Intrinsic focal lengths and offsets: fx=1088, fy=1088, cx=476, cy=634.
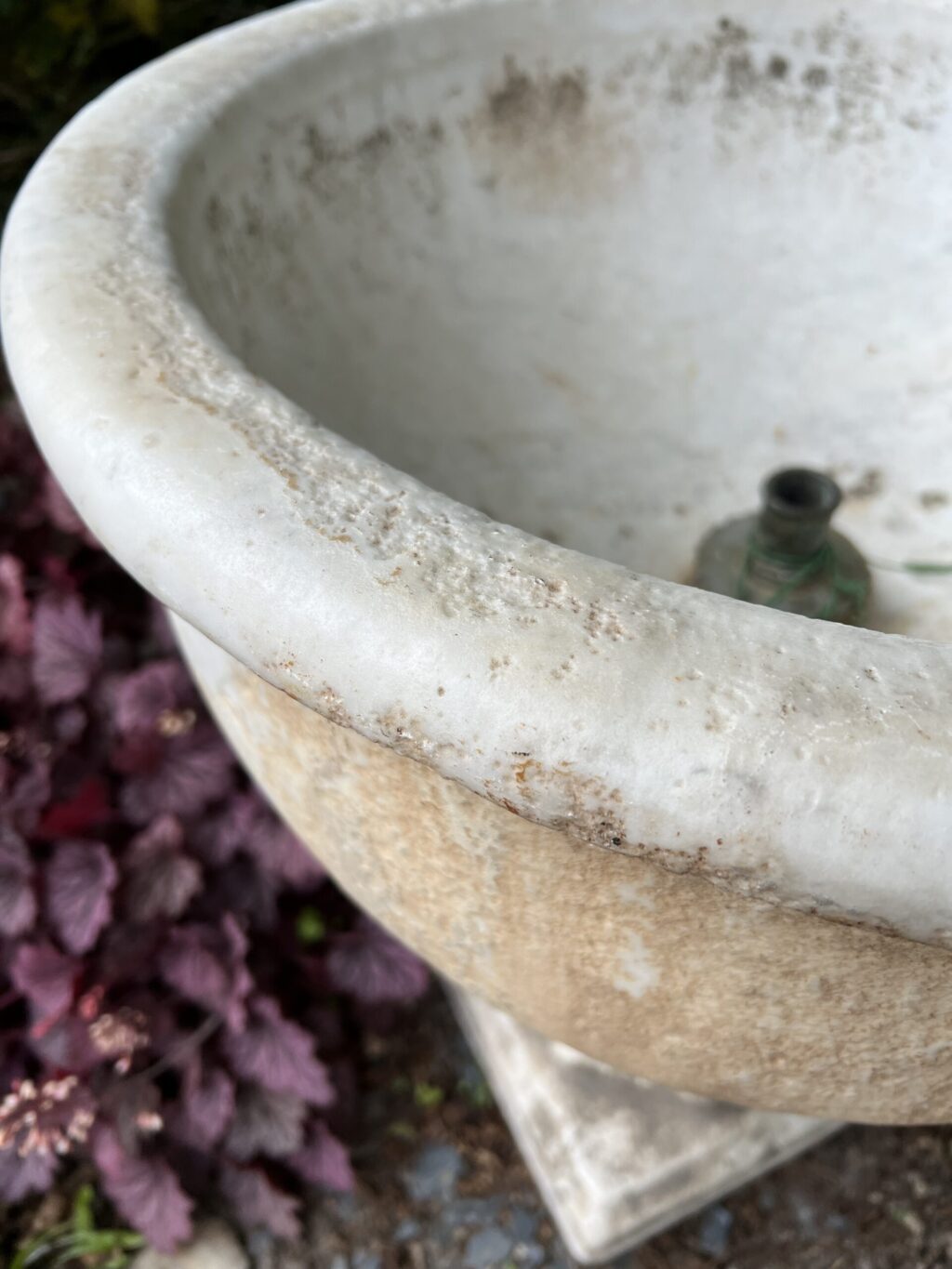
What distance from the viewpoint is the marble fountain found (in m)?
0.47

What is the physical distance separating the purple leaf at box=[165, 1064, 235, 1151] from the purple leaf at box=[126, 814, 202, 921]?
188 mm

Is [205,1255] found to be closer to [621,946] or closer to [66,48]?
[621,946]

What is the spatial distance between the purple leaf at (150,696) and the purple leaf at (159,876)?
13cm

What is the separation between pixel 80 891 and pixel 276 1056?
11.8 inches

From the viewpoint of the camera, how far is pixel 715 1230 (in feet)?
4.11

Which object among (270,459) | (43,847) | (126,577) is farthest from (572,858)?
(126,577)

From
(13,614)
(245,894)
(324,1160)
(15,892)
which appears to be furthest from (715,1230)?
(13,614)

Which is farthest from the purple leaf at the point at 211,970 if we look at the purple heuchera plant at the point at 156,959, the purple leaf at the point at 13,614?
the purple leaf at the point at 13,614

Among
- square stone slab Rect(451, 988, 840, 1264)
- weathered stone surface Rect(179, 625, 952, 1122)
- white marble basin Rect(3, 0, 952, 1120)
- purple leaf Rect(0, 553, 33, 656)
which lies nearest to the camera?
white marble basin Rect(3, 0, 952, 1120)

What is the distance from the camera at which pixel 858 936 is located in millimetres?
546

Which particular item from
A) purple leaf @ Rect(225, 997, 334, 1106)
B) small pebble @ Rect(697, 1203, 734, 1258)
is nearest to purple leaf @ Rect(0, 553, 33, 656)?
purple leaf @ Rect(225, 997, 334, 1106)

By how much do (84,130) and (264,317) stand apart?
0.20 metres

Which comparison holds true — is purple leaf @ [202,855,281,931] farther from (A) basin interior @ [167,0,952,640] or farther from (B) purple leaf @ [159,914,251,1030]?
(A) basin interior @ [167,0,952,640]

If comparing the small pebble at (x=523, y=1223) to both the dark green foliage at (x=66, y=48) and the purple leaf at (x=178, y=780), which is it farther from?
the dark green foliage at (x=66, y=48)
